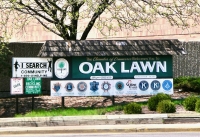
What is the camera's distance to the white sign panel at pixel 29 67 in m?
20.7

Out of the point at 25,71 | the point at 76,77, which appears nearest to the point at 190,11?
the point at 76,77

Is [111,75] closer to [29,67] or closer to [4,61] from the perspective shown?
[29,67]

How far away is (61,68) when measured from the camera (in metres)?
21.1

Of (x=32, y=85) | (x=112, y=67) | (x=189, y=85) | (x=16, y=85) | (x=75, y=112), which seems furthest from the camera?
(x=189, y=85)

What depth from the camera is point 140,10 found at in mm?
23000

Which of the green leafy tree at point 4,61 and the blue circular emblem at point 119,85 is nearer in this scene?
the blue circular emblem at point 119,85

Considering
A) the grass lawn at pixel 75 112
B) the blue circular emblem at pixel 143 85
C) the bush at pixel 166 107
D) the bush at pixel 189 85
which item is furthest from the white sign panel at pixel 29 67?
the bush at pixel 189 85

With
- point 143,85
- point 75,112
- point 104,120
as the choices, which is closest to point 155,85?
point 143,85

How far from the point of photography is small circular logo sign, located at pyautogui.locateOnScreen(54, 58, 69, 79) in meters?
21.0

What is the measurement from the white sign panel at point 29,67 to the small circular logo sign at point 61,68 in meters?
0.37

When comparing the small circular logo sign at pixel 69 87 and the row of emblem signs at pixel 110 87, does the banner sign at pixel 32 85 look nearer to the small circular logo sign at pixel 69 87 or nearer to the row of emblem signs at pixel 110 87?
the row of emblem signs at pixel 110 87

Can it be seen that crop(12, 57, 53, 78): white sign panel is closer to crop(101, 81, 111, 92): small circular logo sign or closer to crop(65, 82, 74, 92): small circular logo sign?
crop(65, 82, 74, 92): small circular logo sign

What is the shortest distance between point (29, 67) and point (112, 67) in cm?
333

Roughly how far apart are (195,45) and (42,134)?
16.6 meters
